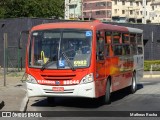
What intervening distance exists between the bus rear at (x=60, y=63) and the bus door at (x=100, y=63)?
1.30ft

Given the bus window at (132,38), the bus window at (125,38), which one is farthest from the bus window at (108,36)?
the bus window at (132,38)

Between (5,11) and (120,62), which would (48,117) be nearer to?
(120,62)

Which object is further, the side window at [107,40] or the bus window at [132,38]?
the bus window at [132,38]

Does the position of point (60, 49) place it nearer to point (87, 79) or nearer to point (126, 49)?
point (87, 79)

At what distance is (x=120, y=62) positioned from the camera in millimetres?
17859

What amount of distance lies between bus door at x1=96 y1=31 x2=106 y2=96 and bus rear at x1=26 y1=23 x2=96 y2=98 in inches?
15.6

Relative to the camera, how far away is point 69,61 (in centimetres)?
1452

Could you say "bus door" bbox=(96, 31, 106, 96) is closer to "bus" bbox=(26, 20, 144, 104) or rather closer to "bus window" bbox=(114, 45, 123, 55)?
"bus" bbox=(26, 20, 144, 104)

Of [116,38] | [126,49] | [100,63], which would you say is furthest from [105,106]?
[126,49]

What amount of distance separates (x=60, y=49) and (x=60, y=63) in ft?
1.69

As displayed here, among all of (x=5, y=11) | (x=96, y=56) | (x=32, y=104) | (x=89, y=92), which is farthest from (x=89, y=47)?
(x=5, y=11)

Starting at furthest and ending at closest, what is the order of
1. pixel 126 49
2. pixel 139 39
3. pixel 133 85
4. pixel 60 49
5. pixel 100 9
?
pixel 100 9 < pixel 139 39 < pixel 133 85 < pixel 126 49 < pixel 60 49

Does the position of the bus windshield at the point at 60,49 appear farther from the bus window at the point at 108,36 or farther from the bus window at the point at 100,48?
the bus window at the point at 108,36

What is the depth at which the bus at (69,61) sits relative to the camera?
47.3ft
